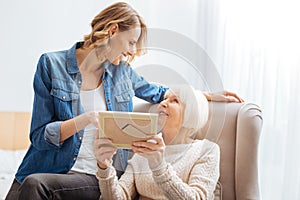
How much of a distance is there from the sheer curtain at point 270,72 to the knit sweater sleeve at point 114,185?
81cm

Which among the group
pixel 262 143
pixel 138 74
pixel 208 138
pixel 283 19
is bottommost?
pixel 262 143

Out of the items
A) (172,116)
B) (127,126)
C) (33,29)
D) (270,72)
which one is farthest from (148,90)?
(33,29)

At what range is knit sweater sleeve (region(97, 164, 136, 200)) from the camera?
51.1 inches

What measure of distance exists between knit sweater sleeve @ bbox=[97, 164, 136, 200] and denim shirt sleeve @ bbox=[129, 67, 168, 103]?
0.26 m

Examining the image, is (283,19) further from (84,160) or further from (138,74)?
(84,160)

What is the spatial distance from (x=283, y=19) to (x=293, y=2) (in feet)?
0.27

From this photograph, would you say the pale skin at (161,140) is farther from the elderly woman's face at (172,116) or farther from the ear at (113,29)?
the ear at (113,29)

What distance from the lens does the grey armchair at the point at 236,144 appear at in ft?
4.54

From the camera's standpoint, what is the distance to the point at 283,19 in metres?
1.89

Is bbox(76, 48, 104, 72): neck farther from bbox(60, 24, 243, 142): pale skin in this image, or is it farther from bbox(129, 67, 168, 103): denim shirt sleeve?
bbox(129, 67, 168, 103): denim shirt sleeve

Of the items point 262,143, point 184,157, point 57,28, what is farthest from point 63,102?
point 57,28

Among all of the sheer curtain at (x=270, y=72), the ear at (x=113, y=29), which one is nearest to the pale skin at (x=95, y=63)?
the ear at (x=113, y=29)

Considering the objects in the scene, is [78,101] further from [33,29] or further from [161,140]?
[33,29]

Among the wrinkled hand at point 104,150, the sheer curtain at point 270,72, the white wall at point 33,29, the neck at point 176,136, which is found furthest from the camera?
the white wall at point 33,29
